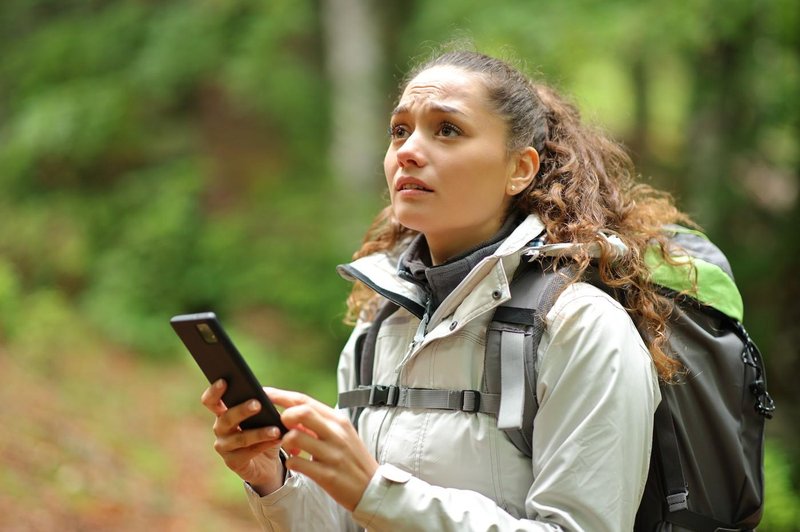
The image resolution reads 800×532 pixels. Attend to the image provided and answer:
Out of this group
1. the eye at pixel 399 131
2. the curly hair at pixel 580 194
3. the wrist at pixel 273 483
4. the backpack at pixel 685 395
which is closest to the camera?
the backpack at pixel 685 395

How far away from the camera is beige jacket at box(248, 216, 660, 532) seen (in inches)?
79.5

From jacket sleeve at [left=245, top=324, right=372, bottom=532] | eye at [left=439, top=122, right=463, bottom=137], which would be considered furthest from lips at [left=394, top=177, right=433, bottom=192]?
jacket sleeve at [left=245, top=324, right=372, bottom=532]

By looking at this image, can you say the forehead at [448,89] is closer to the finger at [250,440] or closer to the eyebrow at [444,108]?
the eyebrow at [444,108]

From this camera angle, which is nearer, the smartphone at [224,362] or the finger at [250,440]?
the smartphone at [224,362]

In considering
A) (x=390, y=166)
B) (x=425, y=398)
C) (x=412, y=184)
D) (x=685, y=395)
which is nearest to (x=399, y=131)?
(x=390, y=166)

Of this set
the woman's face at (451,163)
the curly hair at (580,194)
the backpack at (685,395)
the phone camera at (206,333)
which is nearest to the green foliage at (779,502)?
the backpack at (685,395)

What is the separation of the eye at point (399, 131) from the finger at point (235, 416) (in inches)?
38.1

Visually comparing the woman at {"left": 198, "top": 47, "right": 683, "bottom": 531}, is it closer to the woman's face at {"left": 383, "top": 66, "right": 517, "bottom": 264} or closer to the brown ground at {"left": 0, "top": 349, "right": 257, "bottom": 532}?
the woman's face at {"left": 383, "top": 66, "right": 517, "bottom": 264}

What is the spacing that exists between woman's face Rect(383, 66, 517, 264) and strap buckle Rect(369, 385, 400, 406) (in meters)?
0.49

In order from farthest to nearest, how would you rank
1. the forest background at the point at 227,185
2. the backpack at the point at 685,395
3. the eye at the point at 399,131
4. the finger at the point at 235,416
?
1. the forest background at the point at 227,185
2. the eye at the point at 399,131
3. the backpack at the point at 685,395
4. the finger at the point at 235,416

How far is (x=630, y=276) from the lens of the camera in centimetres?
232

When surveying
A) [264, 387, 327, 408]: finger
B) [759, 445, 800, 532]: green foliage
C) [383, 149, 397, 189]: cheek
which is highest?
[383, 149, 397, 189]: cheek

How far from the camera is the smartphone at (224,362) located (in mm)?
1986

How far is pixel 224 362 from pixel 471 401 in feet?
2.19
